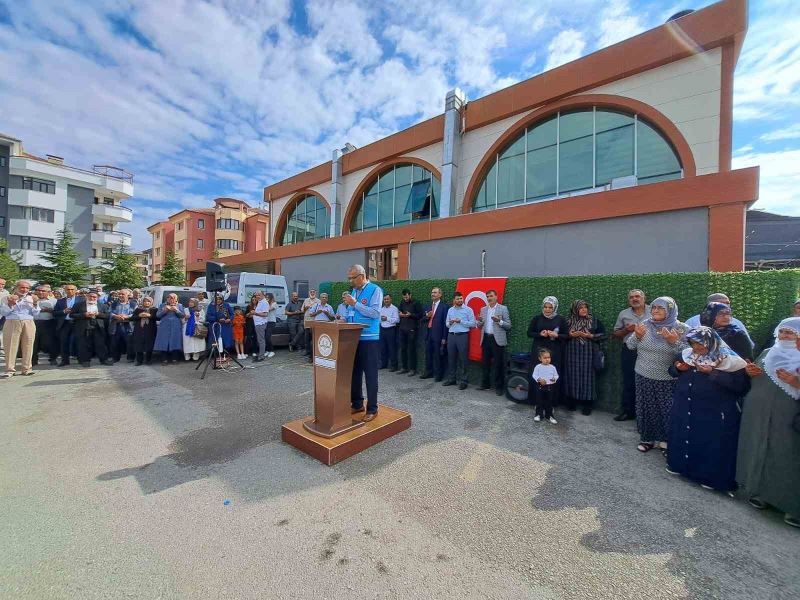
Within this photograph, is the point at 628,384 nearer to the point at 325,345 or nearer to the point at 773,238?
the point at 325,345

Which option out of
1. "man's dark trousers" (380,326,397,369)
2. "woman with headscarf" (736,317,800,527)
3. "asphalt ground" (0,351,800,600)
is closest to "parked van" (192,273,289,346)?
→ "man's dark trousers" (380,326,397,369)

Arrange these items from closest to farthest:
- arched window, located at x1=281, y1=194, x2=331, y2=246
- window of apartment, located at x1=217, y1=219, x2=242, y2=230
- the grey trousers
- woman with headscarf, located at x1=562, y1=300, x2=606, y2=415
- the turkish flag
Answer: woman with headscarf, located at x1=562, y1=300, x2=606, y2=415 < the turkish flag < the grey trousers < arched window, located at x1=281, y1=194, x2=331, y2=246 < window of apartment, located at x1=217, y1=219, x2=242, y2=230

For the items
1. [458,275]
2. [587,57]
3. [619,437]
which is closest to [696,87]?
[587,57]

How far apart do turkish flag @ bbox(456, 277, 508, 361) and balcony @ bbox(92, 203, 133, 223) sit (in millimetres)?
43779

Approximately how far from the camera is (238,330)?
9.10m

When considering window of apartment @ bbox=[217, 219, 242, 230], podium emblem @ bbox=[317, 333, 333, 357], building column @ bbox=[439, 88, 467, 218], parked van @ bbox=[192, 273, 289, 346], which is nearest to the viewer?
podium emblem @ bbox=[317, 333, 333, 357]

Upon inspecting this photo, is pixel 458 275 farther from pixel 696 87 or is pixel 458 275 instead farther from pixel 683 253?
pixel 696 87

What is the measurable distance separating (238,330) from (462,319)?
6.27 meters

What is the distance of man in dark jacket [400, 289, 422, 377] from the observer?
755 cm

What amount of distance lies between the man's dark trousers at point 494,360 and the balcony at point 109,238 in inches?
1702

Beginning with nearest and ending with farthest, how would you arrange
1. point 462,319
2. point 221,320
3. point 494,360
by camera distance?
1. point 494,360
2. point 462,319
3. point 221,320

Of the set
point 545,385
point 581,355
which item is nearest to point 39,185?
point 545,385

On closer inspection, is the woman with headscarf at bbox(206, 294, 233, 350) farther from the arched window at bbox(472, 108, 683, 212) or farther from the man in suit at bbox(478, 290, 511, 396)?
the arched window at bbox(472, 108, 683, 212)

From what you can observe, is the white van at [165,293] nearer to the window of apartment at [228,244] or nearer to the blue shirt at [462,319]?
the blue shirt at [462,319]
